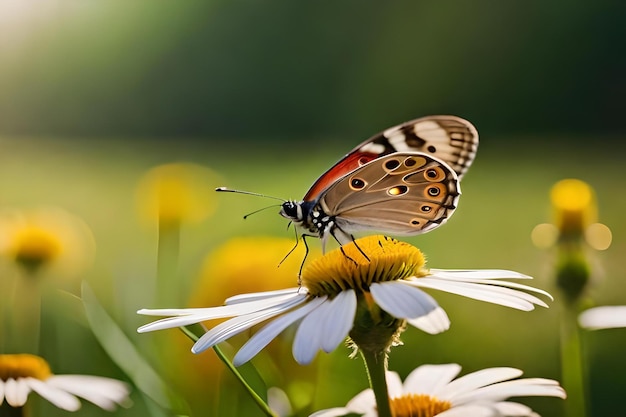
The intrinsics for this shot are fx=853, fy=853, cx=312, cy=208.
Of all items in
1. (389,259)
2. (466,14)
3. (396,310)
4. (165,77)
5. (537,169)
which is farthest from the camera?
(165,77)

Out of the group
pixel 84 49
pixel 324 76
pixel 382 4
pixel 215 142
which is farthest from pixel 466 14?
pixel 84 49

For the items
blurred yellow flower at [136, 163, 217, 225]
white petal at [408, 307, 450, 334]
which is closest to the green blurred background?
blurred yellow flower at [136, 163, 217, 225]

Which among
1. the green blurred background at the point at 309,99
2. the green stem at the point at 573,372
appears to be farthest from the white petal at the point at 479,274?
the green blurred background at the point at 309,99

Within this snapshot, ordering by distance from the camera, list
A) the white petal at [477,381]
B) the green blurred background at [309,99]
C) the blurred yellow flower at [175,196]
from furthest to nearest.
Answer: the green blurred background at [309,99] → the blurred yellow flower at [175,196] → the white petal at [477,381]

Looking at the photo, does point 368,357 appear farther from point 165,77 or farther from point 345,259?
point 165,77

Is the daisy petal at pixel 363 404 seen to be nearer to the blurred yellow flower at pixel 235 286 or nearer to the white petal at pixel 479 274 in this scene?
the white petal at pixel 479 274
